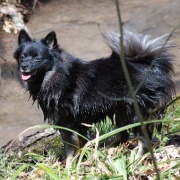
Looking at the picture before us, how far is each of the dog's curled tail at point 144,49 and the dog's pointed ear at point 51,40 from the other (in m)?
0.57

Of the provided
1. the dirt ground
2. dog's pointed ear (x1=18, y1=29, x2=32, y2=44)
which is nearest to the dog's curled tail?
dog's pointed ear (x1=18, y1=29, x2=32, y2=44)

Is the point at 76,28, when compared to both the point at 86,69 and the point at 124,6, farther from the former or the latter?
the point at 86,69

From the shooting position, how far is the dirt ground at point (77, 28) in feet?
26.7

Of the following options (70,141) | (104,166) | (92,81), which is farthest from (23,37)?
(104,166)

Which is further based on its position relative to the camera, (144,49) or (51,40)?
(51,40)

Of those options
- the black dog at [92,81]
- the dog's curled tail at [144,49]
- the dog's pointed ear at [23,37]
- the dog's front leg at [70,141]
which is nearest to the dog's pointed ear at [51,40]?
the black dog at [92,81]

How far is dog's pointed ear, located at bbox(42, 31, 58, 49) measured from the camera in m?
5.28

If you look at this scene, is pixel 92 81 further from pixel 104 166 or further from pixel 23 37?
pixel 104 166

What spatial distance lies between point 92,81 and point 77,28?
18.2 feet

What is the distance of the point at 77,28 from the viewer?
10.6 m

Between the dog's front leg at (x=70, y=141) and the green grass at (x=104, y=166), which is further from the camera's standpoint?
the dog's front leg at (x=70, y=141)

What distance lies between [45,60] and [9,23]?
18.8 feet

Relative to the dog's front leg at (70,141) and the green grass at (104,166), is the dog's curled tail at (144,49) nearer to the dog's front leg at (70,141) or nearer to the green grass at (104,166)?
the green grass at (104,166)

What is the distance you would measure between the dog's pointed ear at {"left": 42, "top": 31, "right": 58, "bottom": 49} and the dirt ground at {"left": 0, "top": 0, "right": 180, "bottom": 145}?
8.54 feet
